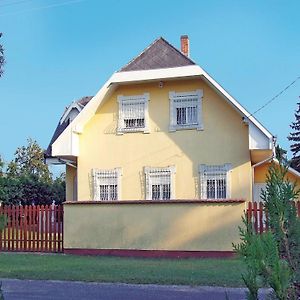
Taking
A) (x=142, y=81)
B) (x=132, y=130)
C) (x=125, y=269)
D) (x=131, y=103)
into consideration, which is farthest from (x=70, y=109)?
(x=125, y=269)

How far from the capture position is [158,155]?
20203 mm

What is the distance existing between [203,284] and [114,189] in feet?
32.4

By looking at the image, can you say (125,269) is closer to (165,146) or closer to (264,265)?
(165,146)

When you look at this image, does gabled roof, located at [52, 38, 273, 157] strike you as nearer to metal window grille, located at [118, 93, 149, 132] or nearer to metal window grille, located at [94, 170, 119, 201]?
metal window grille, located at [118, 93, 149, 132]

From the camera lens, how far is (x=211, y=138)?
19578 mm

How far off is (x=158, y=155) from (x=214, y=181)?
2.32m

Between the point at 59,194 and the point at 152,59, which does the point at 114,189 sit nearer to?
the point at 152,59

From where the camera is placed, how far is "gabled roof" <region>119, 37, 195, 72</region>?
19594 mm

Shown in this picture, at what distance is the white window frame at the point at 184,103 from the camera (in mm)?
19797

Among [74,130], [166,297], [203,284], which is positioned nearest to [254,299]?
[166,297]

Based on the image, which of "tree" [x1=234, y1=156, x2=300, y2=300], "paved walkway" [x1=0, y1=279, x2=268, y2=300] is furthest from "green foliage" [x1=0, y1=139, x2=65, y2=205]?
"tree" [x1=234, y1=156, x2=300, y2=300]

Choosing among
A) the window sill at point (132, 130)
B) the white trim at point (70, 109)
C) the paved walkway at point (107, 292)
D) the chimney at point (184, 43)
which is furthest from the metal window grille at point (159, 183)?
the paved walkway at point (107, 292)

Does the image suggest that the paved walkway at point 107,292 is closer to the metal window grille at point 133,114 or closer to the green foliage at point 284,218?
the green foliage at point 284,218

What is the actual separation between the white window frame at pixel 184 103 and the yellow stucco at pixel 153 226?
3.69 m
